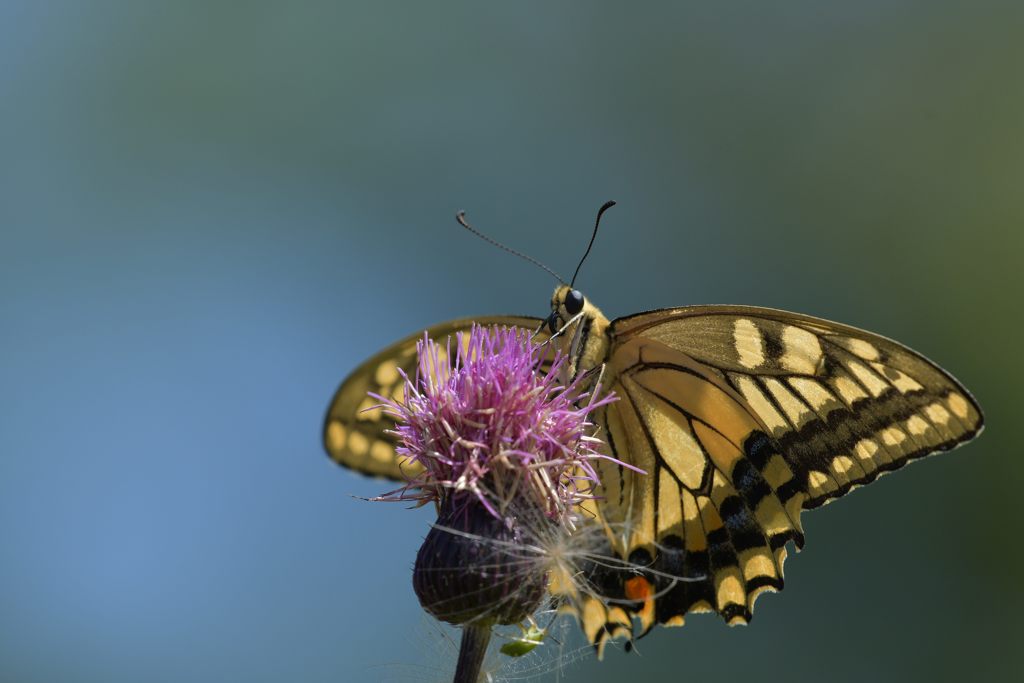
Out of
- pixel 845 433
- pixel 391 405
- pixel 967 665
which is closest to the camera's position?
pixel 391 405

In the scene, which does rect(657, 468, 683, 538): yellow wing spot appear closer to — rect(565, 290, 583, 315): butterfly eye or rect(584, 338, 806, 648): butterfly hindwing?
rect(584, 338, 806, 648): butterfly hindwing

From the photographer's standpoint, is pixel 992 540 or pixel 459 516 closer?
pixel 459 516

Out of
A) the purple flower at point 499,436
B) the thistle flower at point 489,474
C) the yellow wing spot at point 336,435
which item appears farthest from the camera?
the yellow wing spot at point 336,435

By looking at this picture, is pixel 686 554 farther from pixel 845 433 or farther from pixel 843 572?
pixel 843 572

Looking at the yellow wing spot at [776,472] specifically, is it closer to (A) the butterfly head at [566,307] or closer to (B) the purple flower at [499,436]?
(B) the purple flower at [499,436]

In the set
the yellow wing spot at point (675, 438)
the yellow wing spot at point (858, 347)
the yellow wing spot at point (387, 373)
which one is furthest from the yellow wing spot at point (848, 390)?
the yellow wing spot at point (387, 373)

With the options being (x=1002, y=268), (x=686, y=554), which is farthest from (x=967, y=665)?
(x=686, y=554)

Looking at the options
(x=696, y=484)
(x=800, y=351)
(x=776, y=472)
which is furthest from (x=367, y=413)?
(x=800, y=351)
